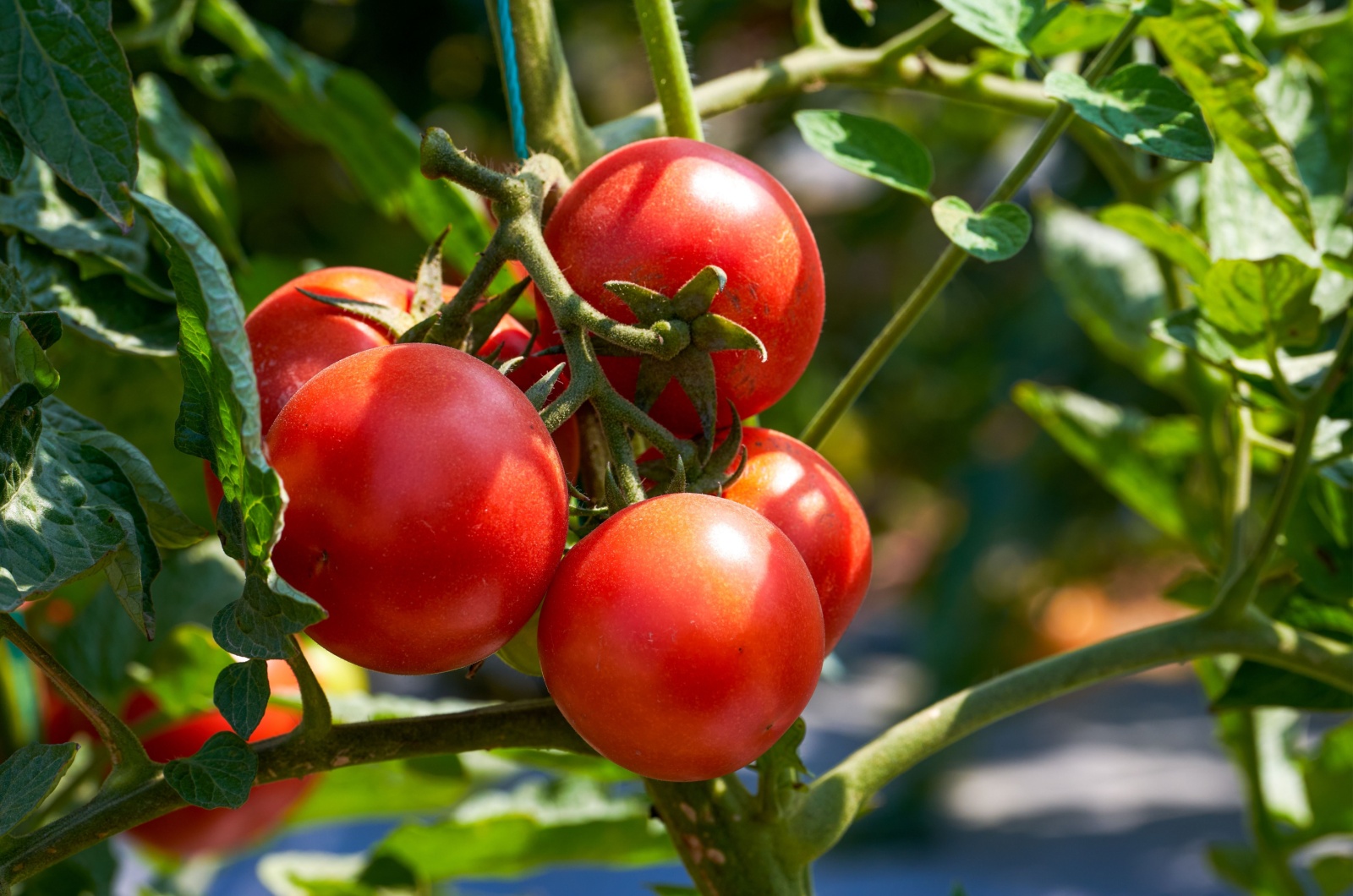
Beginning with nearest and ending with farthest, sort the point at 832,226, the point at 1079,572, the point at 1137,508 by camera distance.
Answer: the point at 1137,508, the point at 832,226, the point at 1079,572

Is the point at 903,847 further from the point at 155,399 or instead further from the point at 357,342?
the point at 357,342

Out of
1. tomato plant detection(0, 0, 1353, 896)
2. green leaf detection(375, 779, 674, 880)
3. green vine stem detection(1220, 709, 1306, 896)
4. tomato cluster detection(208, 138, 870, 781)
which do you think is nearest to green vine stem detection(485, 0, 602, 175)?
tomato plant detection(0, 0, 1353, 896)

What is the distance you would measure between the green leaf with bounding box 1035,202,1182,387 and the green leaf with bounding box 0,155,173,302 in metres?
0.49

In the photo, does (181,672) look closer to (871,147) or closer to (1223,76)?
(871,147)

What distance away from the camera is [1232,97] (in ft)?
1.32

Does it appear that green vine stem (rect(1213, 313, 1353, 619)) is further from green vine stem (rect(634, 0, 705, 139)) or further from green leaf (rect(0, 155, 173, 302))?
green leaf (rect(0, 155, 173, 302))

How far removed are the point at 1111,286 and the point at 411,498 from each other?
53 cm

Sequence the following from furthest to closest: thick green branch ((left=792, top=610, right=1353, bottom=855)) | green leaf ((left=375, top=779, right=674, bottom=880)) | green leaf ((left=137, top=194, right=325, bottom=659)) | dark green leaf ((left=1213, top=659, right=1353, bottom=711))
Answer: green leaf ((left=375, top=779, right=674, bottom=880)), dark green leaf ((left=1213, top=659, right=1353, bottom=711)), thick green branch ((left=792, top=610, right=1353, bottom=855)), green leaf ((left=137, top=194, right=325, bottom=659))

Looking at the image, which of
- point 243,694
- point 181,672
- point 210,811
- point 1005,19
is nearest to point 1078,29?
point 1005,19

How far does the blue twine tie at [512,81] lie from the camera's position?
0.40 meters

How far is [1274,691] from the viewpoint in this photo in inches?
19.4

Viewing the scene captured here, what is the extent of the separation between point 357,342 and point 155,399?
0.25 m

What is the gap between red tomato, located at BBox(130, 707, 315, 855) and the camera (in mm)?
664

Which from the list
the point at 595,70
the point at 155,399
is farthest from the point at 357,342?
the point at 595,70
